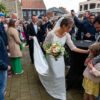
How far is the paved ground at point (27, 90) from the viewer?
6285 mm

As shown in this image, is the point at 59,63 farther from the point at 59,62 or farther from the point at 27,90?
the point at 27,90

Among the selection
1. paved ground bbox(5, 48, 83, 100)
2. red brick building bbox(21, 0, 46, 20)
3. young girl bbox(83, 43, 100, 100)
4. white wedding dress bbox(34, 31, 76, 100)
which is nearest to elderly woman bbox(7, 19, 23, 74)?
paved ground bbox(5, 48, 83, 100)

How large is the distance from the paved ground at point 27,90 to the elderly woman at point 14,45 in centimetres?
34

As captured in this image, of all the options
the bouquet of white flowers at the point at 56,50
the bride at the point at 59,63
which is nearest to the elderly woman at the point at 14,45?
the bride at the point at 59,63

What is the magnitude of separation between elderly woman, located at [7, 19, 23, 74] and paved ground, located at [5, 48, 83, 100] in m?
0.34

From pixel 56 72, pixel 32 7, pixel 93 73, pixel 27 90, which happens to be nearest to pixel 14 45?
pixel 27 90

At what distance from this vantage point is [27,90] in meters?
6.82

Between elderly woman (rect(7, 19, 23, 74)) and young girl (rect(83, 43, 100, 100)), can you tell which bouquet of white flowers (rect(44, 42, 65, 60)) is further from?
elderly woman (rect(7, 19, 23, 74))

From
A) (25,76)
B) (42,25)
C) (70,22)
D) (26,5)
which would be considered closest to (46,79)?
(70,22)

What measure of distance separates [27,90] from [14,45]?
6.20ft

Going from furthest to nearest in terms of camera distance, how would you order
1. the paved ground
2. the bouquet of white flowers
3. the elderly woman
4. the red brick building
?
the red brick building, the elderly woman, the paved ground, the bouquet of white flowers

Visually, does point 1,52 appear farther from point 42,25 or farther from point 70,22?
point 42,25

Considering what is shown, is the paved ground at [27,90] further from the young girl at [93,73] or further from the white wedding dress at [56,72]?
the young girl at [93,73]

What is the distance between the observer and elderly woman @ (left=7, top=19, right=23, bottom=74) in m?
8.04
